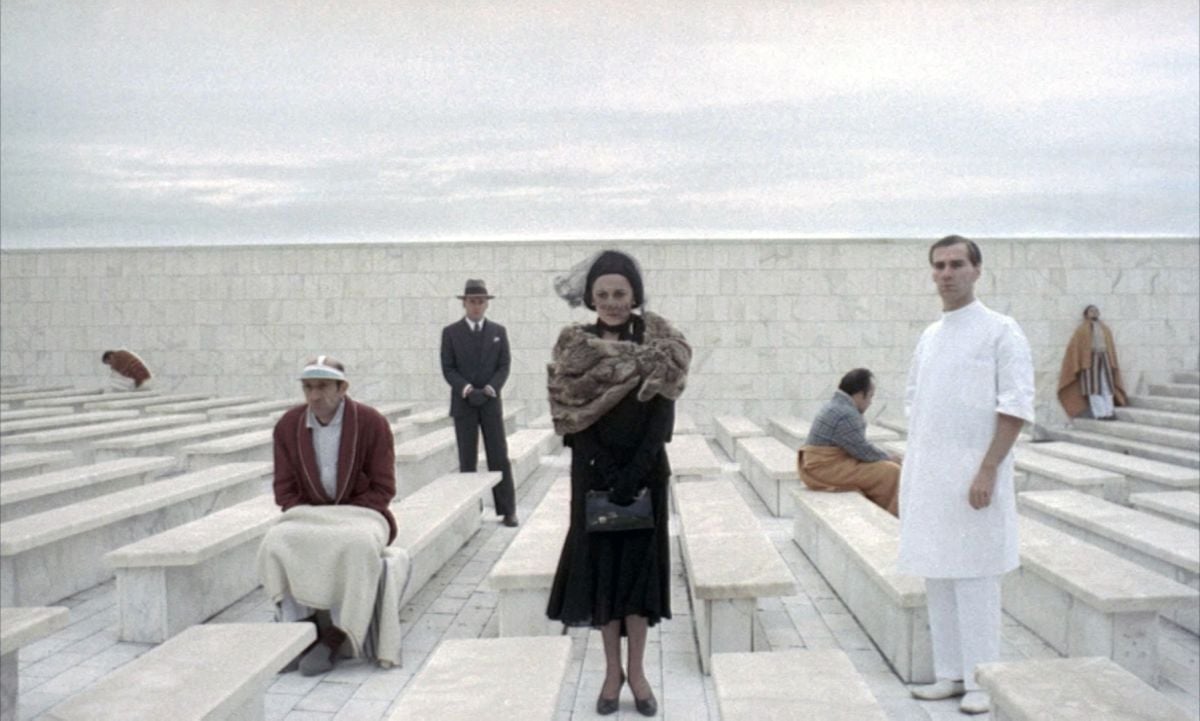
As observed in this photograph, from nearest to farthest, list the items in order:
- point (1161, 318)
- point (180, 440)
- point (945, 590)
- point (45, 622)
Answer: point (45, 622)
point (945, 590)
point (180, 440)
point (1161, 318)

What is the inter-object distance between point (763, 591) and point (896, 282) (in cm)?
1033

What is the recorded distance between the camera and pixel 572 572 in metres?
3.54

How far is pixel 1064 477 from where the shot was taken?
22.7 feet

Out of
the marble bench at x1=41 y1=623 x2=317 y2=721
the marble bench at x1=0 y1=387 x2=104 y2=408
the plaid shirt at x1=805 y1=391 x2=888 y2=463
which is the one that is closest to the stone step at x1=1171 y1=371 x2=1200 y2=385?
the plaid shirt at x1=805 y1=391 x2=888 y2=463

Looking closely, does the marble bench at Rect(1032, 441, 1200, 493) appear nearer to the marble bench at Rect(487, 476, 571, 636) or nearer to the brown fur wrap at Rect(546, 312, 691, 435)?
the marble bench at Rect(487, 476, 571, 636)

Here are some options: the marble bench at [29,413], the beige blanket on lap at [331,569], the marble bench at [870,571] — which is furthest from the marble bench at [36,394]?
the marble bench at [870,571]

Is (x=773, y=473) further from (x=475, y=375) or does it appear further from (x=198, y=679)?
(x=198, y=679)

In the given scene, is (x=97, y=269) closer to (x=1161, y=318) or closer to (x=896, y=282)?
(x=896, y=282)

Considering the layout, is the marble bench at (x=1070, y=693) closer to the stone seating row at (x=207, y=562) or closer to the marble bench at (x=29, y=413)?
the stone seating row at (x=207, y=562)

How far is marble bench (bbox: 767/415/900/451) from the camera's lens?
9.77 metres

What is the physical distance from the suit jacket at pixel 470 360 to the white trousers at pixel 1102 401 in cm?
877

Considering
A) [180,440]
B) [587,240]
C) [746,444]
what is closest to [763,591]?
[746,444]

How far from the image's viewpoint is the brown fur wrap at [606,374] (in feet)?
10.8

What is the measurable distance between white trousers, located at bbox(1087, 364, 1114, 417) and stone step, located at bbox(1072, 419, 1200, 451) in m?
0.19
